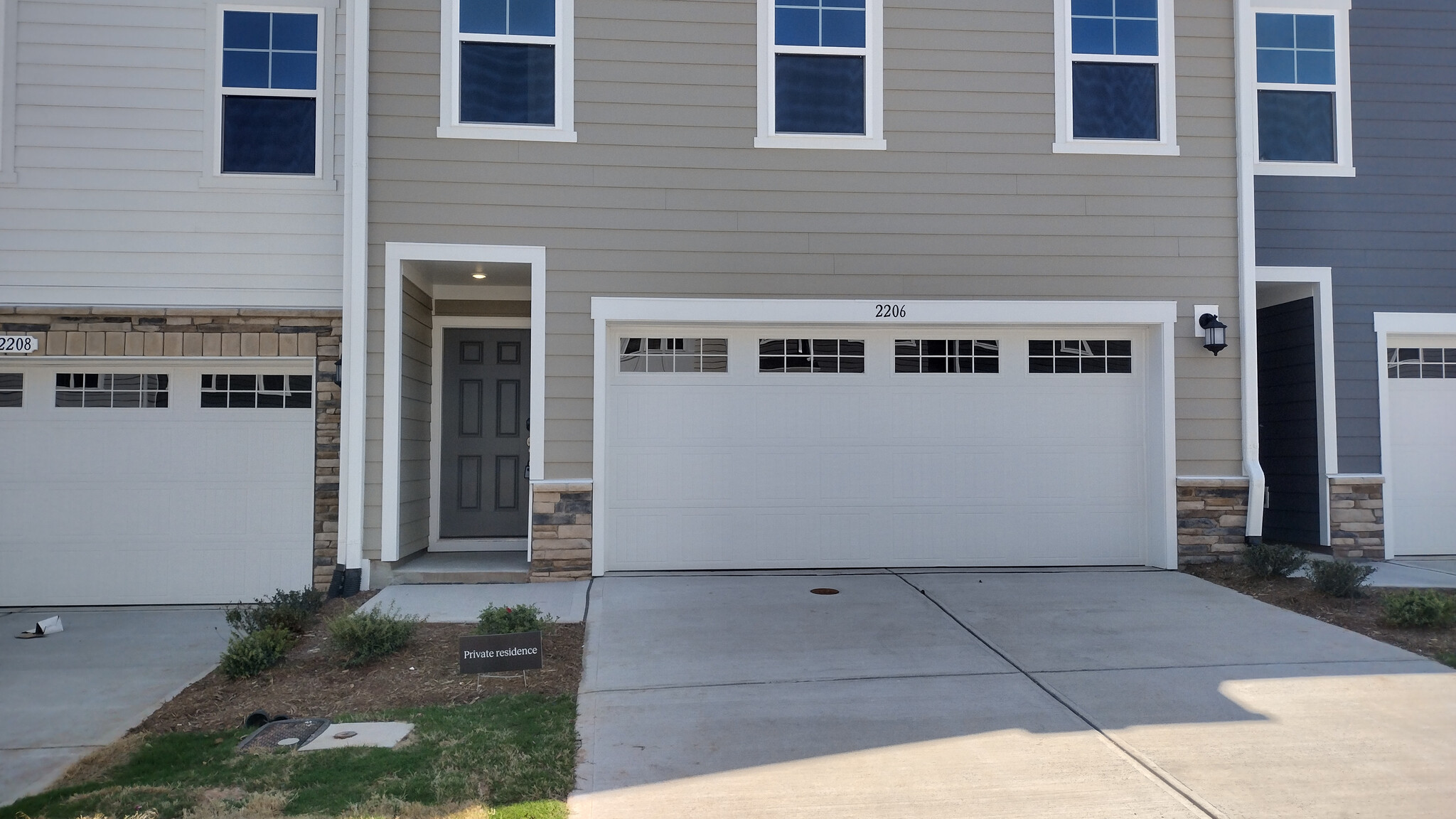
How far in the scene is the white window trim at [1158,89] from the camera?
8297 mm

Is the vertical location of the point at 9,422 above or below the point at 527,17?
below

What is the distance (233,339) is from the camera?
7.86 m

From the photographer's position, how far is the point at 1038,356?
8508 millimetres

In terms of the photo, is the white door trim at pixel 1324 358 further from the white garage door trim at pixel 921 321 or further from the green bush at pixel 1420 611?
the green bush at pixel 1420 611

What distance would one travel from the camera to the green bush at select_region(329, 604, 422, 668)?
18.4ft

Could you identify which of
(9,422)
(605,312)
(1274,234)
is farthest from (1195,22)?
(9,422)

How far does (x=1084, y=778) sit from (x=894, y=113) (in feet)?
19.2

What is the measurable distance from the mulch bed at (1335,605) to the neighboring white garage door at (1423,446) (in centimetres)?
207

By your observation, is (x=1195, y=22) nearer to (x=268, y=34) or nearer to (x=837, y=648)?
(x=837, y=648)

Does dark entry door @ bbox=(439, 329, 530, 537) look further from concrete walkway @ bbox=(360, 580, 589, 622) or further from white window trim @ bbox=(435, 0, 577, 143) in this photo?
white window trim @ bbox=(435, 0, 577, 143)

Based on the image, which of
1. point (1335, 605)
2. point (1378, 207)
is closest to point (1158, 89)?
point (1378, 207)

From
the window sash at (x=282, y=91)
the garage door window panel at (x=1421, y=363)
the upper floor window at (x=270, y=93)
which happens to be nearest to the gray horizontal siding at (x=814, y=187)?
the window sash at (x=282, y=91)

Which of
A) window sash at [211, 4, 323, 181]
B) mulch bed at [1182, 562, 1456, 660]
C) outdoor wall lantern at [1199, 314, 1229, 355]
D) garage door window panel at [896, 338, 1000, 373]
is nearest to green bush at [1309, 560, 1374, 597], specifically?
mulch bed at [1182, 562, 1456, 660]

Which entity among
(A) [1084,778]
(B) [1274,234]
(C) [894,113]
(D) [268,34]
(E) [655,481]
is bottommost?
(A) [1084,778]
